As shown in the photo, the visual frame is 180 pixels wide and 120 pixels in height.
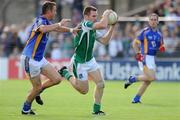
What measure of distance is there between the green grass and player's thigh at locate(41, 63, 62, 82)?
795 mm

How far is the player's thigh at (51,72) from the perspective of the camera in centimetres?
1492

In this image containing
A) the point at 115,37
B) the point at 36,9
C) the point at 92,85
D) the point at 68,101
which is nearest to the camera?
the point at 68,101

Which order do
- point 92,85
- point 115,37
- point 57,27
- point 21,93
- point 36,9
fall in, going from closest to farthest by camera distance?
point 57,27, point 21,93, point 92,85, point 115,37, point 36,9

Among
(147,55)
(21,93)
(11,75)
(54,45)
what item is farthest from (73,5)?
(147,55)

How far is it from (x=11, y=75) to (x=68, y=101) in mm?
11432

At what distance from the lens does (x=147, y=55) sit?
18.9 m

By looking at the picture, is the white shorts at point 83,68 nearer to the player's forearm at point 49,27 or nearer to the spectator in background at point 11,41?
the player's forearm at point 49,27

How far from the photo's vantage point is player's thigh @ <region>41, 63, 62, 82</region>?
49.0 ft

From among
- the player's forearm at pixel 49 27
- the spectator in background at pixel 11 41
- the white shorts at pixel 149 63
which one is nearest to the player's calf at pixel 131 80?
the white shorts at pixel 149 63

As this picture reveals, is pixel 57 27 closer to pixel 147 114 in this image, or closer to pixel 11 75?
pixel 147 114

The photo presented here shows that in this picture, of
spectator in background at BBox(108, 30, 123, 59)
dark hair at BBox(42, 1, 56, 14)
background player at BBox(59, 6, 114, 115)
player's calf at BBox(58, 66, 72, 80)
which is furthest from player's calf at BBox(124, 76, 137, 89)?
spectator in background at BBox(108, 30, 123, 59)

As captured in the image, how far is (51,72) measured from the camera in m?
15.0

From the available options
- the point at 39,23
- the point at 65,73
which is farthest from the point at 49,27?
the point at 65,73

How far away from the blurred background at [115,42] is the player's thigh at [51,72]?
12.8 meters
